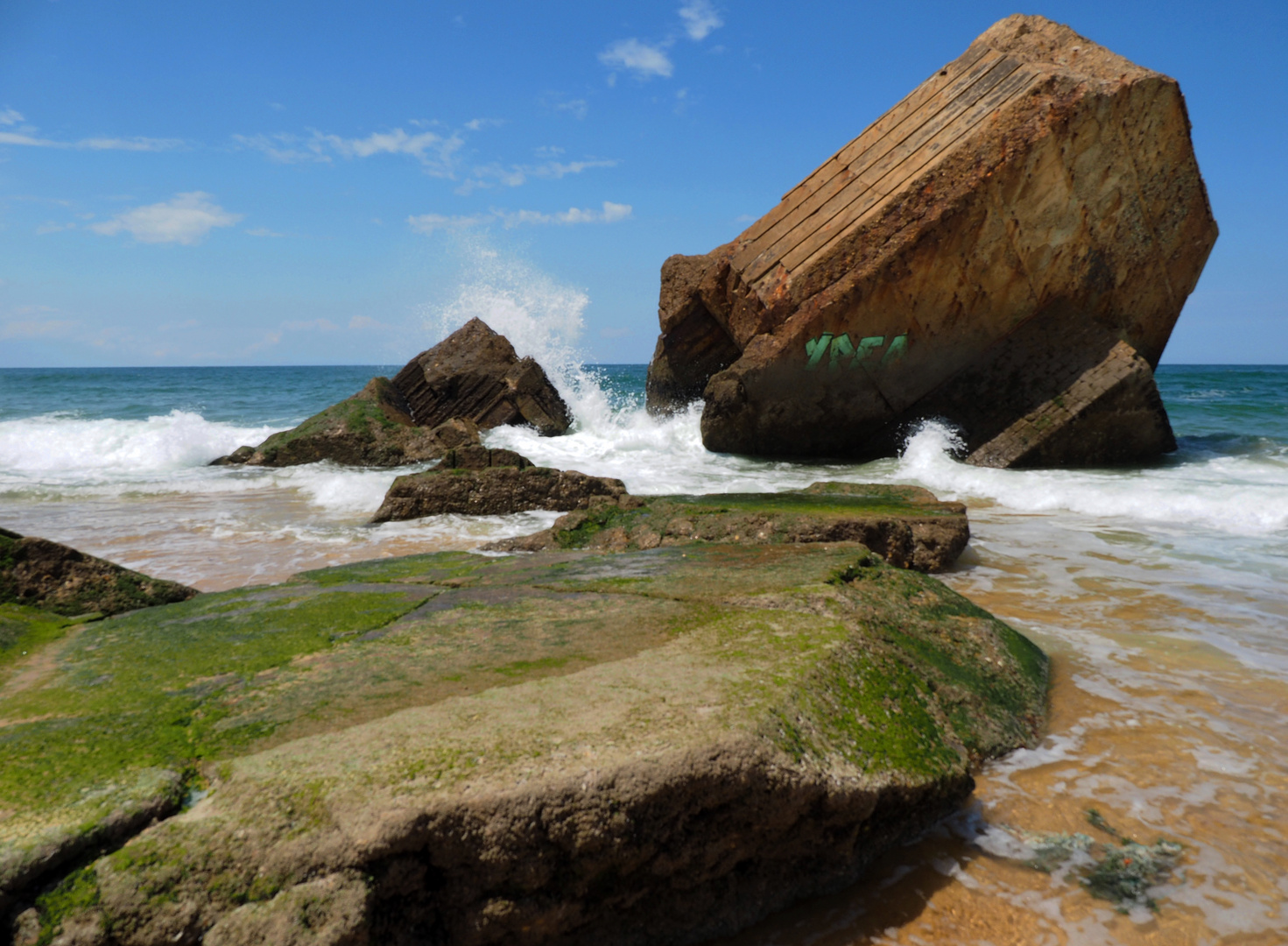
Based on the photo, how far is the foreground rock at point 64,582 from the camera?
3062 millimetres

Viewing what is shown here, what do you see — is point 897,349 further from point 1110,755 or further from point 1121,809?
point 1121,809

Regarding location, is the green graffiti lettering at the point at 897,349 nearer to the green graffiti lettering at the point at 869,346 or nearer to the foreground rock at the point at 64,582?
the green graffiti lettering at the point at 869,346

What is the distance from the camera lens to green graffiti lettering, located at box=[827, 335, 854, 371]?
347 inches

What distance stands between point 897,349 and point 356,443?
7.04 m

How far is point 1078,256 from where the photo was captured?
8.79 m

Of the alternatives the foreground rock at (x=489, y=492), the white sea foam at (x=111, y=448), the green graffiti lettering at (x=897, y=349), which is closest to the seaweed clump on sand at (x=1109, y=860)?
the foreground rock at (x=489, y=492)

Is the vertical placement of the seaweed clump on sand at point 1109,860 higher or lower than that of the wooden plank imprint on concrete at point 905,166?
lower

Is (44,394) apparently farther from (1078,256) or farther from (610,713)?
(610,713)

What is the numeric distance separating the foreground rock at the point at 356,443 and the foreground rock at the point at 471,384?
2.01 meters

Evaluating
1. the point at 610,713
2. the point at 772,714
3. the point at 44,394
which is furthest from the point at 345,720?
the point at 44,394

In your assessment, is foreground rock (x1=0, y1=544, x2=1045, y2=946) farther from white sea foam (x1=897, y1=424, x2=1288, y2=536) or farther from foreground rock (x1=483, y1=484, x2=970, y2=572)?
white sea foam (x1=897, y1=424, x2=1288, y2=536)

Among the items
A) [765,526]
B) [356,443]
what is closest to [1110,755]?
[765,526]

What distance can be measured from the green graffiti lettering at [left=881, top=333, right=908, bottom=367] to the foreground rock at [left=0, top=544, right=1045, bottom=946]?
674 cm

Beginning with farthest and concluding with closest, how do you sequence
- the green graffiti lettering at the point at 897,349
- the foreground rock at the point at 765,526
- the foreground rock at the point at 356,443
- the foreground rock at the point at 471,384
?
1. the foreground rock at the point at 471,384
2. the foreground rock at the point at 356,443
3. the green graffiti lettering at the point at 897,349
4. the foreground rock at the point at 765,526
